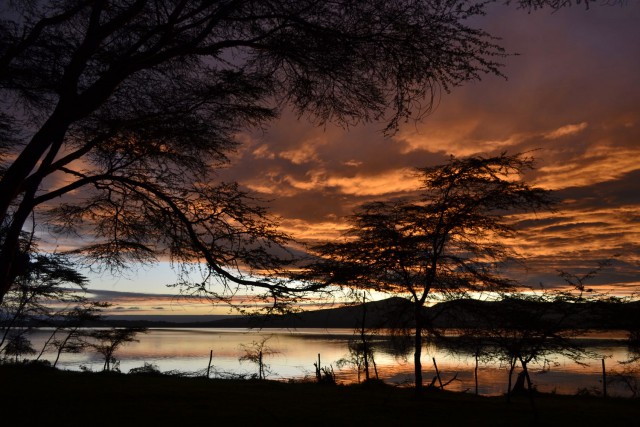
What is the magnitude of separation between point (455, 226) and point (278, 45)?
1353 centimetres

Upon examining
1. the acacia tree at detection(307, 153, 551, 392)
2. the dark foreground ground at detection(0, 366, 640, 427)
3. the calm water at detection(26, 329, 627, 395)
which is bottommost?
the calm water at detection(26, 329, 627, 395)

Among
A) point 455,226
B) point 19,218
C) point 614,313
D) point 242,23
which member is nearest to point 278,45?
point 242,23

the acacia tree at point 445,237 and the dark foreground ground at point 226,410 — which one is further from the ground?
the acacia tree at point 445,237

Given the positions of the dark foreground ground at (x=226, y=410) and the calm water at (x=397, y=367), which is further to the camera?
the calm water at (x=397, y=367)

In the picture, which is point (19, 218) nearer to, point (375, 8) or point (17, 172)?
point (17, 172)

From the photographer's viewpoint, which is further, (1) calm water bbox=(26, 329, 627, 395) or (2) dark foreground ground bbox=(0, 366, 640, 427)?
(1) calm water bbox=(26, 329, 627, 395)

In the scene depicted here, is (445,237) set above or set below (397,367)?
above

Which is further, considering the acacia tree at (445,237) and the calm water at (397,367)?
the calm water at (397,367)

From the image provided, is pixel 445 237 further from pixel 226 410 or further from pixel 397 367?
pixel 397 367

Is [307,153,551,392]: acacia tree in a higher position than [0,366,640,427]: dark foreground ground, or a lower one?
higher

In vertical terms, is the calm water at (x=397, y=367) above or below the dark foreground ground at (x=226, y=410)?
below

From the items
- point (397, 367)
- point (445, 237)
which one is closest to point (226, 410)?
point (445, 237)

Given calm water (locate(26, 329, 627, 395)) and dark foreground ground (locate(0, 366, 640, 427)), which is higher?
dark foreground ground (locate(0, 366, 640, 427))

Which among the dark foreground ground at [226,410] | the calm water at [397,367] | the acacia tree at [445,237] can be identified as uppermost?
the acacia tree at [445,237]
